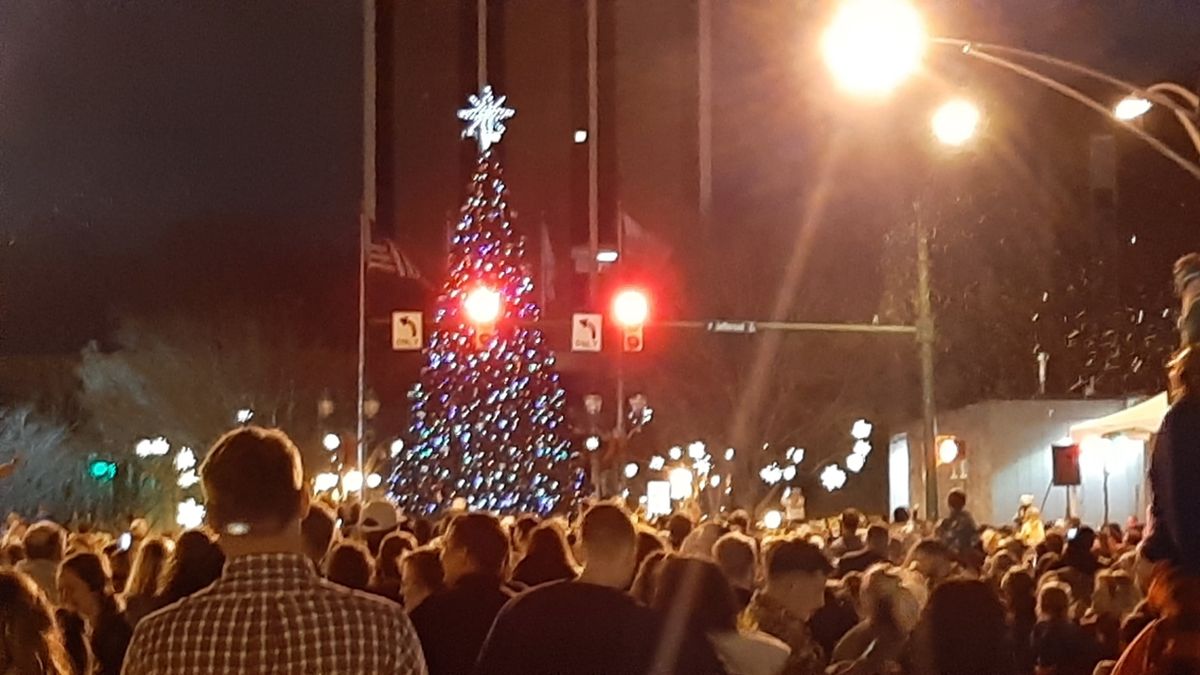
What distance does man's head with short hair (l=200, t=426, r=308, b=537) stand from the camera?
153 inches

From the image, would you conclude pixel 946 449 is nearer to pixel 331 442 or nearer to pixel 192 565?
pixel 192 565

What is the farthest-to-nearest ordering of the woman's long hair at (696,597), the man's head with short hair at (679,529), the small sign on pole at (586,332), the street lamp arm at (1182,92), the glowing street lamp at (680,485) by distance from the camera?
the glowing street lamp at (680,485)
the small sign on pole at (586,332)
the man's head with short hair at (679,529)
the street lamp arm at (1182,92)
the woman's long hair at (696,597)

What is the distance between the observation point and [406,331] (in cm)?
2538

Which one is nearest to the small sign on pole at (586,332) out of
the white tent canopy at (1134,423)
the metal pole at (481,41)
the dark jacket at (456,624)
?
the white tent canopy at (1134,423)

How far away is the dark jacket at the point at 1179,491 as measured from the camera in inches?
180

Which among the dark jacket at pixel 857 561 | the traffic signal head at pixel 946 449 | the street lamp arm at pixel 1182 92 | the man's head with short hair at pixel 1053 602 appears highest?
the street lamp arm at pixel 1182 92

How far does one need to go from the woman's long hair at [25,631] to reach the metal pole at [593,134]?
65490 mm

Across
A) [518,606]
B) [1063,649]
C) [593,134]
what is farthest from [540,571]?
[593,134]

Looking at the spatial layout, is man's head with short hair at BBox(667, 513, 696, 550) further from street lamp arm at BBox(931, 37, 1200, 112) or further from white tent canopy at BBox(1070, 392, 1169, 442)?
white tent canopy at BBox(1070, 392, 1169, 442)

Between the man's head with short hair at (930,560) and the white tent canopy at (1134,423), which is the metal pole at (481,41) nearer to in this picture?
the white tent canopy at (1134,423)

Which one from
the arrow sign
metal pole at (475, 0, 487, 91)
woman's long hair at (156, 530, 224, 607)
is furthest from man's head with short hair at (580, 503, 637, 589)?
metal pole at (475, 0, 487, 91)

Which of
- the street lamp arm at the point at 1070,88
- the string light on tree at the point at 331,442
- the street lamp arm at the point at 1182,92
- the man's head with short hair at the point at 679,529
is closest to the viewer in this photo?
the street lamp arm at the point at 1182,92

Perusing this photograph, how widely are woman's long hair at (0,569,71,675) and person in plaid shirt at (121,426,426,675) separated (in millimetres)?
1443

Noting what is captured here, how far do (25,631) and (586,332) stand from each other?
20.1m
